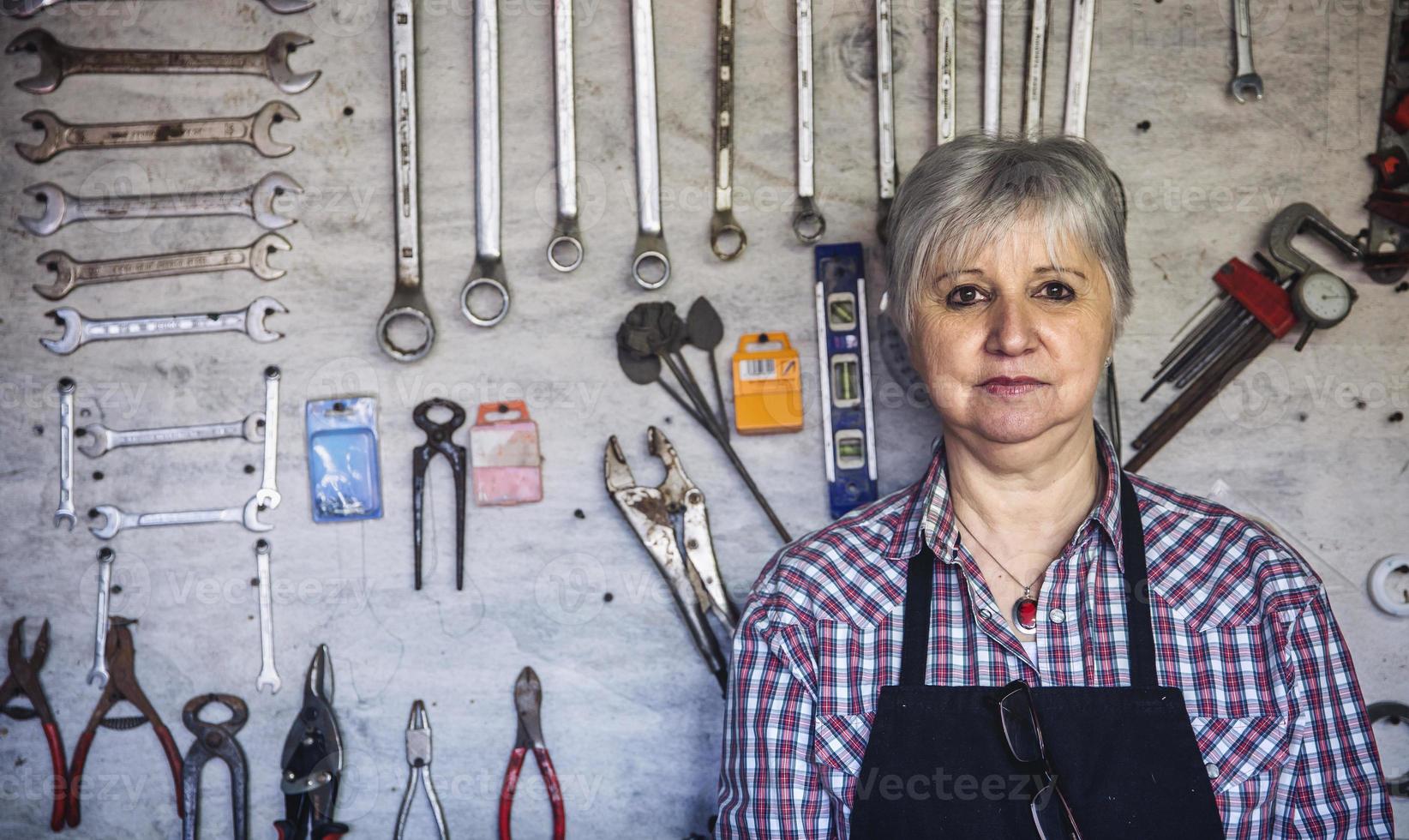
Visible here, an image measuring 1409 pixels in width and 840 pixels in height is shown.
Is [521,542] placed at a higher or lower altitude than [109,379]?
lower

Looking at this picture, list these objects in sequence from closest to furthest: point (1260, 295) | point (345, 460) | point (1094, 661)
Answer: point (1094, 661) → point (1260, 295) → point (345, 460)

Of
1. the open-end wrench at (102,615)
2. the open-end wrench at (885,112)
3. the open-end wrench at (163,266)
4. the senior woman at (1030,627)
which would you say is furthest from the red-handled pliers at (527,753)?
the open-end wrench at (885,112)

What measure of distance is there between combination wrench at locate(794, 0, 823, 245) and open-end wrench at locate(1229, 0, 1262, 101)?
2.35ft

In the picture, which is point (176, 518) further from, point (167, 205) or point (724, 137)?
point (724, 137)

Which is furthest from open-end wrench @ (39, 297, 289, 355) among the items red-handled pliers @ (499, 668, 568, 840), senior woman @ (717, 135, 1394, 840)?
senior woman @ (717, 135, 1394, 840)

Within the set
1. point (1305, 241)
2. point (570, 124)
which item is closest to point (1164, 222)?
point (1305, 241)

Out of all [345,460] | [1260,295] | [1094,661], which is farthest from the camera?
[345,460]

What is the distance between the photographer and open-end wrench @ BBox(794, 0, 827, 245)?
6.11 ft

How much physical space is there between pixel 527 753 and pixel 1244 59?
167 centimetres

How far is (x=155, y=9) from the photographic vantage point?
2.00 meters

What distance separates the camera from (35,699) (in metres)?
1.94

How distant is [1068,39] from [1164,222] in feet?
1.14

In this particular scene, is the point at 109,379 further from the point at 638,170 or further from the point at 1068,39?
the point at 1068,39

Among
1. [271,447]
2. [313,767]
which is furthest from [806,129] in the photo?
[313,767]
